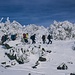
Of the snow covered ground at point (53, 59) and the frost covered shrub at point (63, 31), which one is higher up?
the frost covered shrub at point (63, 31)

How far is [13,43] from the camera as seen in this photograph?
41594 millimetres

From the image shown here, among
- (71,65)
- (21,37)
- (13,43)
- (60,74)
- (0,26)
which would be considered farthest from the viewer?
(0,26)

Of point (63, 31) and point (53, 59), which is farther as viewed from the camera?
point (63, 31)

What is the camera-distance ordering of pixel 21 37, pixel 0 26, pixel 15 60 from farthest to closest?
pixel 0 26 → pixel 21 37 → pixel 15 60

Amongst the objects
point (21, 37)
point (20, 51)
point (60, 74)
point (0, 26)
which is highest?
point (0, 26)

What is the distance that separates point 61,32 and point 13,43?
51.9 ft

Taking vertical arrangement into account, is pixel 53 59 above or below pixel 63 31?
below

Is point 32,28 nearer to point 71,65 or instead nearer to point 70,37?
point 70,37

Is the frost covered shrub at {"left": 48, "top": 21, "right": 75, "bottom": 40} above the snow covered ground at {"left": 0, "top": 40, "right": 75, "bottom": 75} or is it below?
above

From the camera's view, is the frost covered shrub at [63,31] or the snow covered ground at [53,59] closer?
the snow covered ground at [53,59]

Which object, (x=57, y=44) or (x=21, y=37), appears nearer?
(x=57, y=44)

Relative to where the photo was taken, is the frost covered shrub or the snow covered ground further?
the frost covered shrub

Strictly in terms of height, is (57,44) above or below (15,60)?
above

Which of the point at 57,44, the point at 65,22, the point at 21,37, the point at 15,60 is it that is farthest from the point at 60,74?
the point at 65,22
